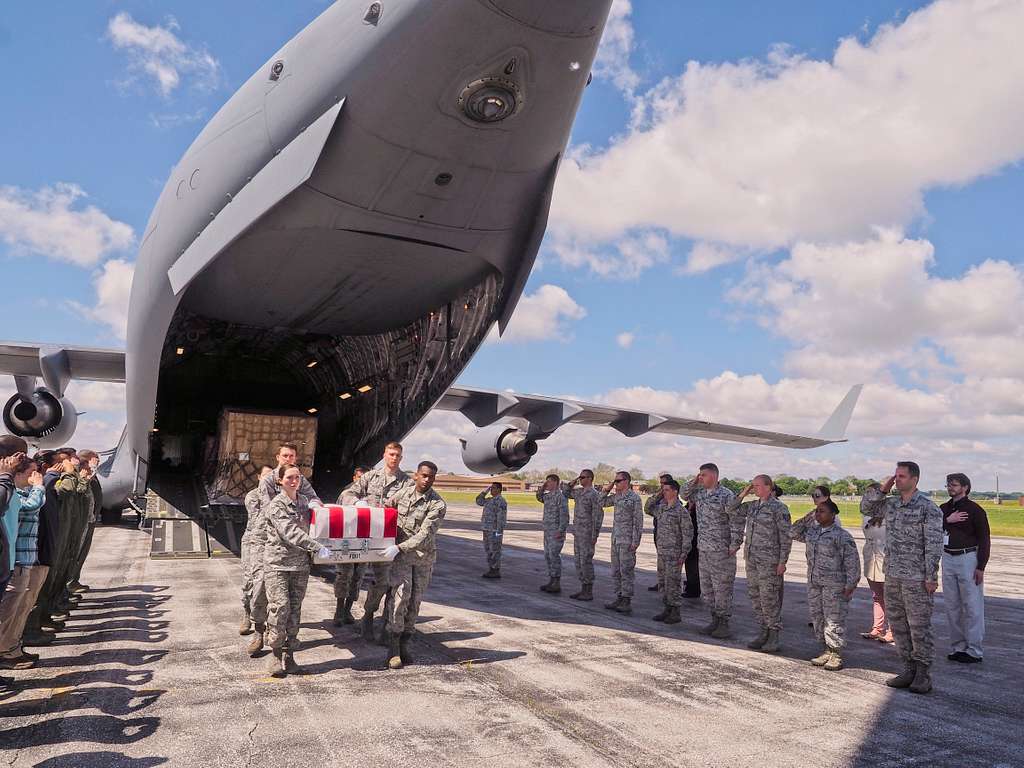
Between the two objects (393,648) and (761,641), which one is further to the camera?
(761,641)

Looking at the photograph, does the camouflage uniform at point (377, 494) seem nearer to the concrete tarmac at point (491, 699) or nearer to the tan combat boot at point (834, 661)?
the concrete tarmac at point (491, 699)

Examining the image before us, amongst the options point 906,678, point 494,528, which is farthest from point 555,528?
point 906,678

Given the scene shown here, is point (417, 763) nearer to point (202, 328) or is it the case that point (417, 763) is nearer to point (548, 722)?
point (548, 722)

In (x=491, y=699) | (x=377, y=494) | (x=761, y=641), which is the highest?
(x=377, y=494)

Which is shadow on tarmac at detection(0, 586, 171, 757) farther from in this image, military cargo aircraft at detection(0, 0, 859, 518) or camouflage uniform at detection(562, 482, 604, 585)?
camouflage uniform at detection(562, 482, 604, 585)

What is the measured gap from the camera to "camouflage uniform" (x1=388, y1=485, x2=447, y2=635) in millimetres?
5566

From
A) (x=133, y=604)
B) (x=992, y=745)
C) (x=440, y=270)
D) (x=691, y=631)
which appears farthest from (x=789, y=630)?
(x=133, y=604)

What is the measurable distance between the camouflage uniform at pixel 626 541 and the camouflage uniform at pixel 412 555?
3.13 m

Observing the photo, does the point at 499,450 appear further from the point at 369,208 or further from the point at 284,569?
the point at 284,569

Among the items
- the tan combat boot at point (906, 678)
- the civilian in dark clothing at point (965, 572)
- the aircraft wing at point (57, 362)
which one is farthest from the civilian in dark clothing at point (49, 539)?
the civilian in dark clothing at point (965, 572)

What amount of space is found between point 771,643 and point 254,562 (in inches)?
191

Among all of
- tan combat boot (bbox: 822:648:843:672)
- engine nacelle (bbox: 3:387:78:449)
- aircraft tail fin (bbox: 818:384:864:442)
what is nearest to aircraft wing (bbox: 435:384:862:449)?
aircraft tail fin (bbox: 818:384:864:442)

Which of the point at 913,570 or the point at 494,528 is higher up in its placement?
the point at 913,570

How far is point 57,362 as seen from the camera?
43.1 ft
